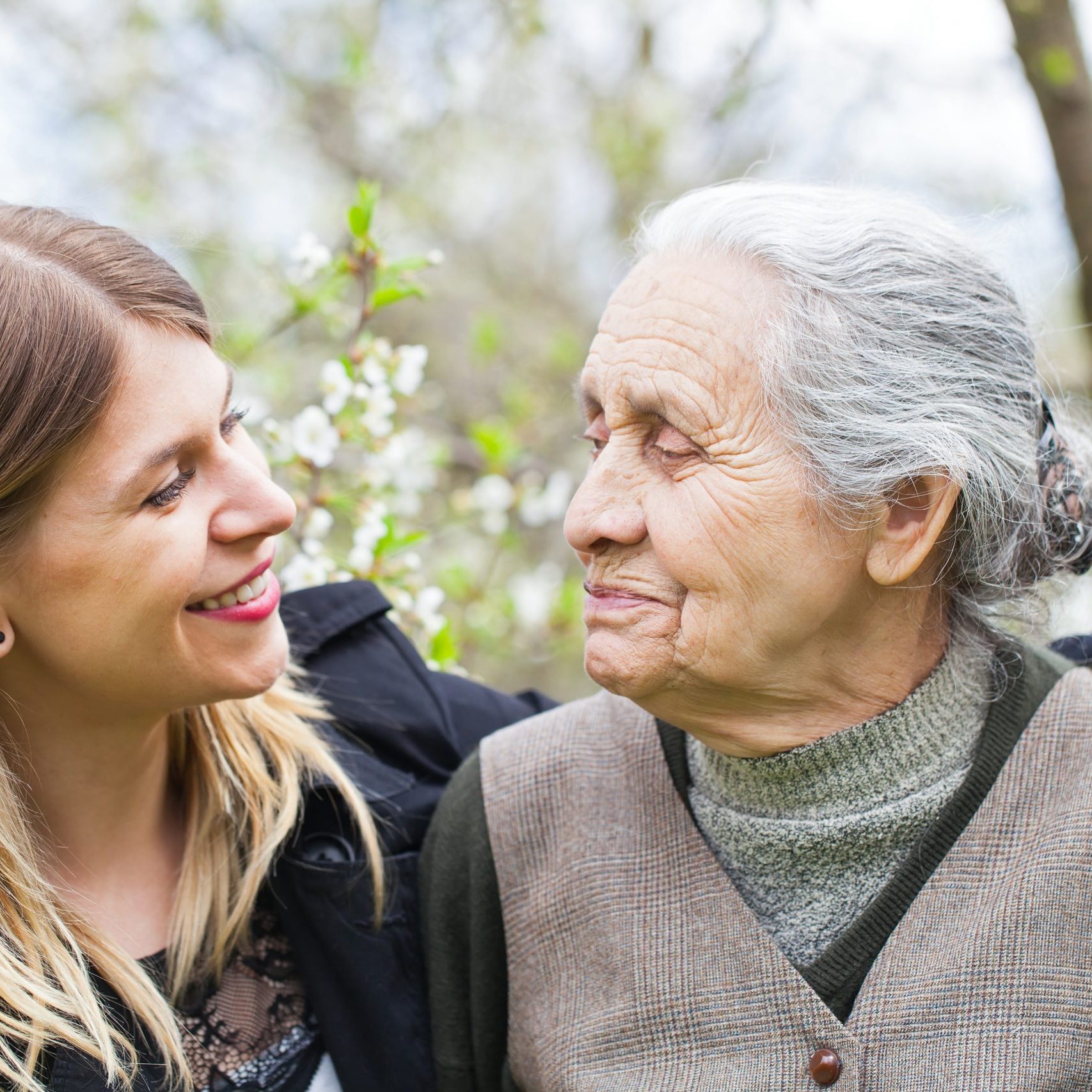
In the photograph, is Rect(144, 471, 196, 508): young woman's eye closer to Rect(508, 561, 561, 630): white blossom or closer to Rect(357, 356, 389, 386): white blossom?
Rect(357, 356, 389, 386): white blossom

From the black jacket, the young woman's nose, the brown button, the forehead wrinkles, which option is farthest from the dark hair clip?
the young woman's nose

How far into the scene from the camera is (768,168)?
533 centimetres

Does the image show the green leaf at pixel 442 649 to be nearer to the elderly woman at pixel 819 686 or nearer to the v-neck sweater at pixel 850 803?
the elderly woman at pixel 819 686

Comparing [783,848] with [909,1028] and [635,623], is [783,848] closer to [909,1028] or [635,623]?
[909,1028]

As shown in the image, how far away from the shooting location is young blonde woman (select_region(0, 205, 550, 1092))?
1.63 metres

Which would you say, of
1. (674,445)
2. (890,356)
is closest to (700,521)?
(674,445)

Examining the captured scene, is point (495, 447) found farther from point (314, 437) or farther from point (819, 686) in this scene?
point (819, 686)

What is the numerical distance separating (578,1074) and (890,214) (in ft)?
4.59

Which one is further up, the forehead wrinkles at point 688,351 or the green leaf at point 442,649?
the forehead wrinkles at point 688,351

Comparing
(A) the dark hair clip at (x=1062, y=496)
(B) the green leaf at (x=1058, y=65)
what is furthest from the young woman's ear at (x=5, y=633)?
(B) the green leaf at (x=1058, y=65)

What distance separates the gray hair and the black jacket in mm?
908

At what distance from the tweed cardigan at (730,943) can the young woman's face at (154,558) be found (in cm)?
52

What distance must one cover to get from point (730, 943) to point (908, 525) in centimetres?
68

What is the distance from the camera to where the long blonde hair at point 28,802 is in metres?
1.59
